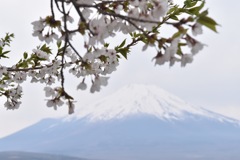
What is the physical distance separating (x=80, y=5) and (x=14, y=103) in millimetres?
3814

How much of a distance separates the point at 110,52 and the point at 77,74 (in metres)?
0.54

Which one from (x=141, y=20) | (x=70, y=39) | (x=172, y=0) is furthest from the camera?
(x=172, y=0)

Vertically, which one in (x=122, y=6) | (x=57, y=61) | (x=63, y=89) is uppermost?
(x=57, y=61)

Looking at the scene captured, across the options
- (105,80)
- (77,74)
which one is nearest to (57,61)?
(77,74)

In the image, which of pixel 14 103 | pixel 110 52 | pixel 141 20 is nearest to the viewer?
pixel 141 20

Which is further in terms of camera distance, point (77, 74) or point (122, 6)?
point (77, 74)

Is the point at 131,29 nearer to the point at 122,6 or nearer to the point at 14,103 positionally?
the point at 122,6

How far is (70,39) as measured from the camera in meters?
2.77

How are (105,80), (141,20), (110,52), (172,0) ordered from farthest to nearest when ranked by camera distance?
(172,0), (110,52), (105,80), (141,20)

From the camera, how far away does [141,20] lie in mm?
2324

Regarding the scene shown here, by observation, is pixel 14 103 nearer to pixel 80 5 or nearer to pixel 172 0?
pixel 172 0

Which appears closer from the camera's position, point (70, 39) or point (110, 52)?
point (70, 39)

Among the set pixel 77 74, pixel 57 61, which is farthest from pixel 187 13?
pixel 57 61

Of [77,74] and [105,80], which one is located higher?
[77,74]
